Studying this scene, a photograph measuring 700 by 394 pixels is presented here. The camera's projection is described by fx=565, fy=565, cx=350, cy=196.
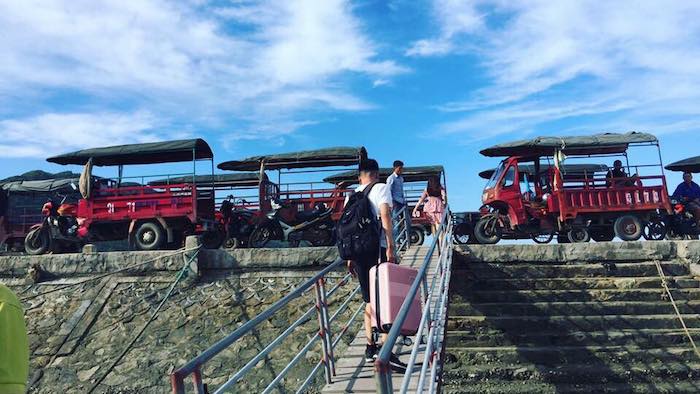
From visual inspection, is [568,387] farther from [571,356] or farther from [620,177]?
[620,177]

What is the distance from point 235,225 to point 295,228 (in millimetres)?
1542

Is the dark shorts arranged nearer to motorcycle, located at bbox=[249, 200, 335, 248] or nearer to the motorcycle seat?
motorcycle, located at bbox=[249, 200, 335, 248]

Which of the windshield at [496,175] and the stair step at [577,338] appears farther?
the windshield at [496,175]

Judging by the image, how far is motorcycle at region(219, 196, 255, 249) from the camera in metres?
13.4

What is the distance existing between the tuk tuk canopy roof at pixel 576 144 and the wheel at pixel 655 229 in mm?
1721

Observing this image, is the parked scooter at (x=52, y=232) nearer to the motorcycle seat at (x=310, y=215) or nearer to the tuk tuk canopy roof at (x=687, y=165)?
the motorcycle seat at (x=310, y=215)

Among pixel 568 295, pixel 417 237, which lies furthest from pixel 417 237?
pixel 568 295

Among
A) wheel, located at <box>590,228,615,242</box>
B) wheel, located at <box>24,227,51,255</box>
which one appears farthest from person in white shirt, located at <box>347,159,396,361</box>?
wheel, located at <box>24,227,51,255</box>

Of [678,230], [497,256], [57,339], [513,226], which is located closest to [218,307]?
[57,339]

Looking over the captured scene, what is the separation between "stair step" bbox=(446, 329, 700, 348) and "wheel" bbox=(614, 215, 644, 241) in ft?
11.7

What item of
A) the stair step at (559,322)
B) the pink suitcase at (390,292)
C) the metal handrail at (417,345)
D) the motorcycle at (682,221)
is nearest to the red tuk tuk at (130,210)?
the stair step at (559,322)

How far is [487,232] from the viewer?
13.1 m

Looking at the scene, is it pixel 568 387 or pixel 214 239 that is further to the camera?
pixel 214 239

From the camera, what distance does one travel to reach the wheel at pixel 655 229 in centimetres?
1245
